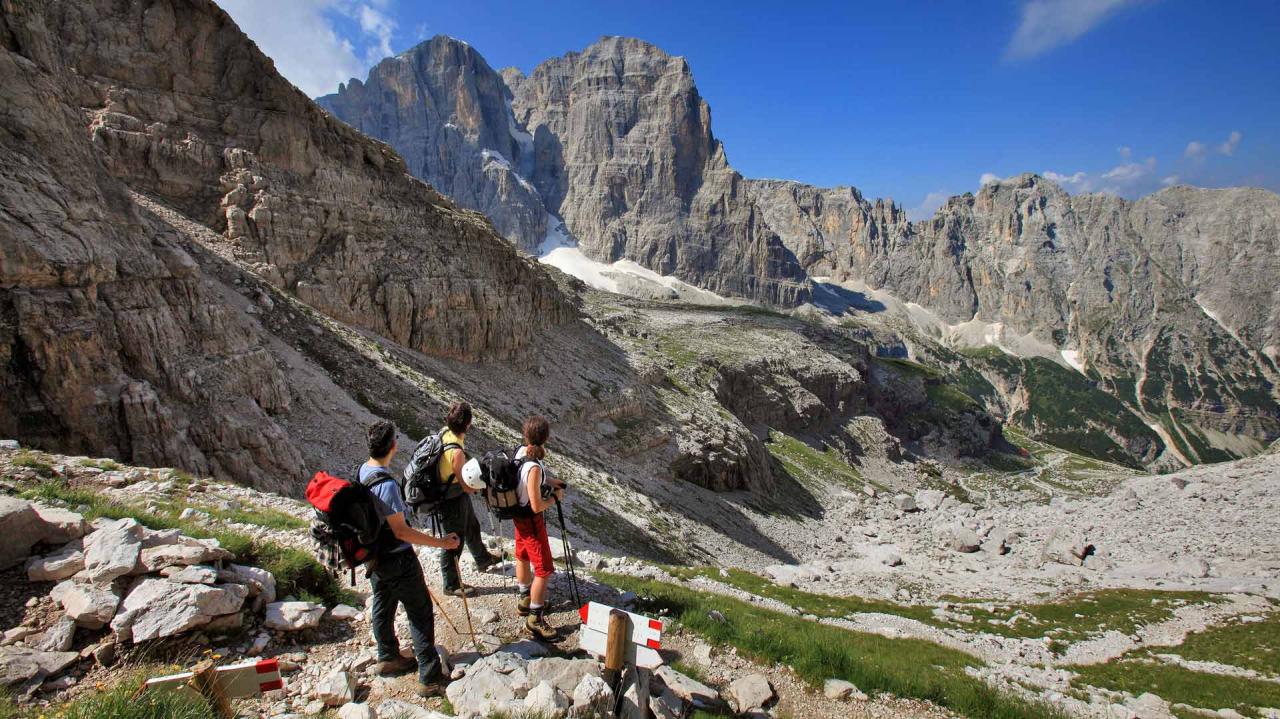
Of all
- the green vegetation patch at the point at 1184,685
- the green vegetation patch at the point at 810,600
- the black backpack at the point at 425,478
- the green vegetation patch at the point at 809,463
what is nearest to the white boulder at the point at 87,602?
the black backpack at the point at 425,478

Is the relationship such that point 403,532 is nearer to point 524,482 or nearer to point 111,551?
point 524,482

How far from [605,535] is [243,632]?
74.5 feet

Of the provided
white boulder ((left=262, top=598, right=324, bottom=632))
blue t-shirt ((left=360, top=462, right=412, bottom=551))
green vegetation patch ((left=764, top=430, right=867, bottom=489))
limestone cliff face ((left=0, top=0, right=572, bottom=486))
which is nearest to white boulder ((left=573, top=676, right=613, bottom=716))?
blue t-shirt ((left=360, top=462, right=412, bottom=551))

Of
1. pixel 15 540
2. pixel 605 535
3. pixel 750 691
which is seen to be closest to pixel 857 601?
pixel 605 535

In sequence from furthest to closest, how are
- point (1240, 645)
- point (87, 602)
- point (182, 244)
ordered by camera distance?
point (182, 244) < point (1240, 645) < point (87, 602)

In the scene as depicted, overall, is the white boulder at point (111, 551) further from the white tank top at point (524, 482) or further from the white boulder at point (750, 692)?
the white boulder at point (750, 692)

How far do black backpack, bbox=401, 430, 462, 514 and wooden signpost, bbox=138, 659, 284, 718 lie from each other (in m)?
3.21

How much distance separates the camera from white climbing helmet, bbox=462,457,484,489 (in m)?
7.98

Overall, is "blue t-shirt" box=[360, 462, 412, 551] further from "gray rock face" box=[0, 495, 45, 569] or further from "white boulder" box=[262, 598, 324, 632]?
"gray rock face" box=[0, 495, 45, 569]

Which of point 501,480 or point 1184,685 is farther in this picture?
point 1184,685

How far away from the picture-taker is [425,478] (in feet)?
27.9

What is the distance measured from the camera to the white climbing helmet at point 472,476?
798 cm

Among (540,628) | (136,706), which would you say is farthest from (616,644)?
(136,706)

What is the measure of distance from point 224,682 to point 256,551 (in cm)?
403
